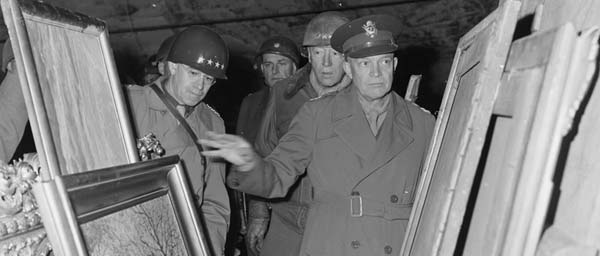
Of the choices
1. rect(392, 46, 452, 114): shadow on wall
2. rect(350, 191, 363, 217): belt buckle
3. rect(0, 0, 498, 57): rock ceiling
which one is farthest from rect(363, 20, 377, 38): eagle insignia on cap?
rect(392, 46, 452, 114): shadow on wall

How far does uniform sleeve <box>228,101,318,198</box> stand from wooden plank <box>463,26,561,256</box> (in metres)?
1.25

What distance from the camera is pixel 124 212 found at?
1.73 meters

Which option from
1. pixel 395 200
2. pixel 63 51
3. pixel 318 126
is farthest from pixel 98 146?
pixel 395 200

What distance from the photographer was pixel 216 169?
3.00 m

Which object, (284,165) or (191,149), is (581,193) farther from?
(191,149)

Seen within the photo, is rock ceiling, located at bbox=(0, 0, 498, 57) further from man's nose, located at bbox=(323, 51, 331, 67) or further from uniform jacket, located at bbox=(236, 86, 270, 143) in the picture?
man's nose, located at bbox=(323, 51, 331, 67)

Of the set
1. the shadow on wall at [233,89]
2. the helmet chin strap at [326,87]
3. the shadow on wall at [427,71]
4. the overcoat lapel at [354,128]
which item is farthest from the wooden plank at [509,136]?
the shadow on wall at [233,89]

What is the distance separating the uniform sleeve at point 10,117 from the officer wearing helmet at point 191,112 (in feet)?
1.95

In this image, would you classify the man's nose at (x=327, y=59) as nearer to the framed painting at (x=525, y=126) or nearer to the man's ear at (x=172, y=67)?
the man's ear at (x=172, y=67)

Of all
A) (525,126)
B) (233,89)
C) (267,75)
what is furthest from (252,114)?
(525,126)

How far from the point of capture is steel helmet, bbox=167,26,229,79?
2934 mm

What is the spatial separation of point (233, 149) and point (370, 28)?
0.88 metres

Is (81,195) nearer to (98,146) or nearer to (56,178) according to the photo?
(56,178)

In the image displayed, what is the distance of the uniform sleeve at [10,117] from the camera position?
7.06 ft
